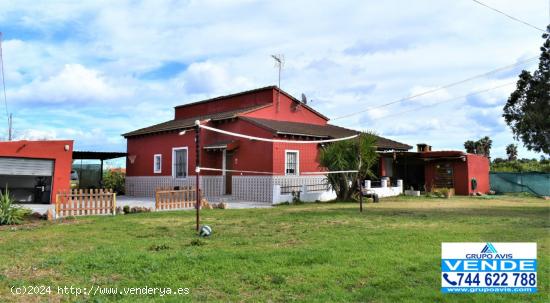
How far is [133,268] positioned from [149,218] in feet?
22.1

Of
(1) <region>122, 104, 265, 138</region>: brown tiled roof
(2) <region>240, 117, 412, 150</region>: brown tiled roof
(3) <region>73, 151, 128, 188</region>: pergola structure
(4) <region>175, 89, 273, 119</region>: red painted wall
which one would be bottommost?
(3) <region>73, 151, 128, 188</region>: pergola structure

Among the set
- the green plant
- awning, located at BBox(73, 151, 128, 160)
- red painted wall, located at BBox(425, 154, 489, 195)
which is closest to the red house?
awning, located at BBox(73, 151, 128, 160)

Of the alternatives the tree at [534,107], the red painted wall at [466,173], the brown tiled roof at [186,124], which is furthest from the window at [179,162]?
the tree at [534,107]

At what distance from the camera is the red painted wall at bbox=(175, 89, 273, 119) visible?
24438 mm

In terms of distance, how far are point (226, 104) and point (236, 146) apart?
5.96 metres

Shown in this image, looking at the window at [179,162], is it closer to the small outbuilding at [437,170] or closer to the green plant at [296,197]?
the green plant at [296,197]

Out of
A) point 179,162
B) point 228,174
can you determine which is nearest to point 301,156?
point 228,174

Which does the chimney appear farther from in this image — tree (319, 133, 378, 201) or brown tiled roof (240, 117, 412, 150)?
tree (319, 133, 378, 201)

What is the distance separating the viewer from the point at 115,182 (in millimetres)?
29375

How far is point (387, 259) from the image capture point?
6.66 m

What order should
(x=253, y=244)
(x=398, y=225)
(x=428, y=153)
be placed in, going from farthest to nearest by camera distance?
(x=428, y=153), (x=398, y=225), (x=253, y=244)

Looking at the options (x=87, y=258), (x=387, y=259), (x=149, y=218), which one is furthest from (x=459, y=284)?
(x=149, y=218)

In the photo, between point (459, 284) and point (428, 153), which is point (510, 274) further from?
point (428, 153)

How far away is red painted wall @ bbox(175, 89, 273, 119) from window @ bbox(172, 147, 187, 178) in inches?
162
